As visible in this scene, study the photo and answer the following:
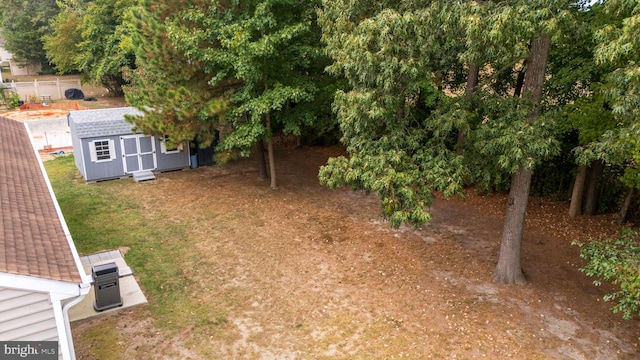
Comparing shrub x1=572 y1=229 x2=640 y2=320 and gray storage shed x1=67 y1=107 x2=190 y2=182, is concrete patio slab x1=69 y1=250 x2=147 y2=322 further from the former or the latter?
shrub x1=572 y1=229 x2=640 y2=320

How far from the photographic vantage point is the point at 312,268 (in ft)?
32.2

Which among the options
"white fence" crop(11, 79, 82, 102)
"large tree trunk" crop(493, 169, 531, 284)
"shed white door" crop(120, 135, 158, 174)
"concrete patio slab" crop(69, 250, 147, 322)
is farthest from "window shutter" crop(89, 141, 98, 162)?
"white fence" crop(11, 79, 82, 102)

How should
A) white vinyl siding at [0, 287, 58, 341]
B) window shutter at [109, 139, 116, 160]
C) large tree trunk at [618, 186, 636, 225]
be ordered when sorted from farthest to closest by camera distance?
window shutter at [109, 139, 116, 160], large tree trunk at [618, 186, 636, 225], white vinyl siding at [0, 287, 58, 341]

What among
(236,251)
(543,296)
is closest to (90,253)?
(236,251)

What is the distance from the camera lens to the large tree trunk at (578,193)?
1186 centimetres

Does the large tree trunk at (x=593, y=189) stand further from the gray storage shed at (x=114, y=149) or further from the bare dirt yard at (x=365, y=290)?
the gray storage shed at (x=114, y=149)

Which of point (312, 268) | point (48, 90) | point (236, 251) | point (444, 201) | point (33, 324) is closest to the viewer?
point (33, 324)

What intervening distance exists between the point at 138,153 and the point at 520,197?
42.3 ft

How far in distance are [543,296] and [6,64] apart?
53.6m

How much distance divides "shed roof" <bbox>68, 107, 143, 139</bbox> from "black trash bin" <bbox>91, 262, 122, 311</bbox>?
8134 millimetres

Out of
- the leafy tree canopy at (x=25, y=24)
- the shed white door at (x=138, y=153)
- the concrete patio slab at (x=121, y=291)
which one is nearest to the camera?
the concrete patio slab at (x=121, y=291)

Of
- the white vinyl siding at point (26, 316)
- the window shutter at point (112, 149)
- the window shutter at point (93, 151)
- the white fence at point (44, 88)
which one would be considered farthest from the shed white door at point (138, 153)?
the white fence at point (44, 88)

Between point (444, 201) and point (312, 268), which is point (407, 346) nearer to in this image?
point (312, 268)

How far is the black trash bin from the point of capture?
789cm
